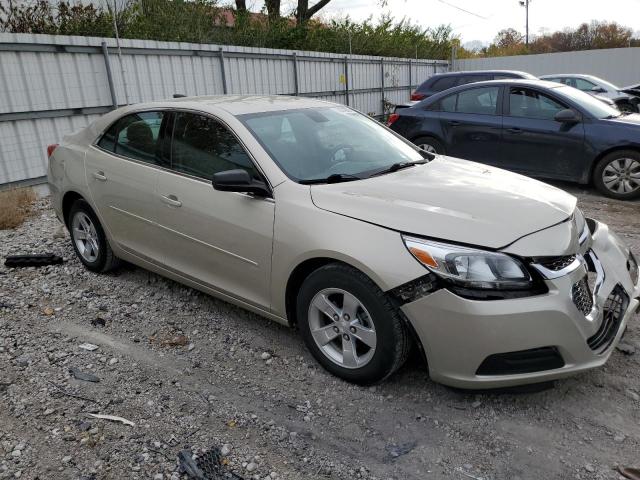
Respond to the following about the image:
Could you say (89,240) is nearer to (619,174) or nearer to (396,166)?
(396,166)

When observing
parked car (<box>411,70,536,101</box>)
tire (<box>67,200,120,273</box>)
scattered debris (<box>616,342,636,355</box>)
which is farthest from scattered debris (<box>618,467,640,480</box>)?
parked car (<box>411,70,536,101</box>)

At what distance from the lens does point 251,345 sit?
3.54m

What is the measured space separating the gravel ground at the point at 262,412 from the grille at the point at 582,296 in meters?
0.48

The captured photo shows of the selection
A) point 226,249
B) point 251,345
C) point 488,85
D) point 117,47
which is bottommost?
point 251,345

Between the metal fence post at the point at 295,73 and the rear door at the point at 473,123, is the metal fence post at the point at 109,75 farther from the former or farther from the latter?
the metal fence post at the point at 295,73

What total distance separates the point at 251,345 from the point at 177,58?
7.73 meters

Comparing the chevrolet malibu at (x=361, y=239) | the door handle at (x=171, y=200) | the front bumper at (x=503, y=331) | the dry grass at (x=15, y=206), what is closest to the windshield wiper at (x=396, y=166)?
the chevrolet malibu at (x=361, y=239)

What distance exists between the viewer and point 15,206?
660 cm

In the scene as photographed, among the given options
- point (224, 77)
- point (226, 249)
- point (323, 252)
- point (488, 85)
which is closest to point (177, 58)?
point (224, 77)

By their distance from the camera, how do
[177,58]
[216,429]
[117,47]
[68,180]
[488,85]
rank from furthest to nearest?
[177,58] → [117,47] → [488,85] → [68,180] → [216,429]

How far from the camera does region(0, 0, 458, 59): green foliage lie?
9320 millimetres

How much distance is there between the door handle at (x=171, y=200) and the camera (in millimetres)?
3634

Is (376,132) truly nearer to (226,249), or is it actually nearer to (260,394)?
(226,249)

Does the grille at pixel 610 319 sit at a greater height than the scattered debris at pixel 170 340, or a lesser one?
greater
